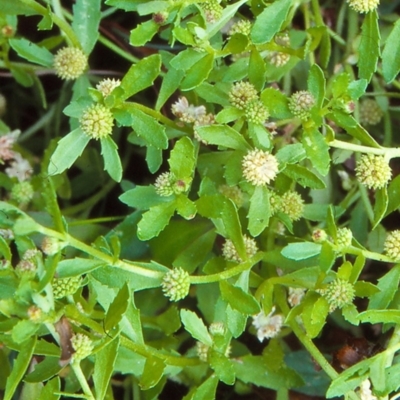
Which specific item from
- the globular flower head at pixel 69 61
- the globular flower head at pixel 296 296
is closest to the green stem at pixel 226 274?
the globular flower head at pixel 296 296

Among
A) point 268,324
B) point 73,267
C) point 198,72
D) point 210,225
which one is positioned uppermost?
point 198,72

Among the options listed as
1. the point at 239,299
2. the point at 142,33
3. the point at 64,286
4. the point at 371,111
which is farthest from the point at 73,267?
the point at 371,111

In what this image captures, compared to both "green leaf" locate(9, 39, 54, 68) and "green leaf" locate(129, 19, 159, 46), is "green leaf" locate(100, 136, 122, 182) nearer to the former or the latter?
"green leaf" locate(129, 19, 159, 46)

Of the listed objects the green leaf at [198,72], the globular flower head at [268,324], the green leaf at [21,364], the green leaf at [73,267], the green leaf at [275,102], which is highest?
the green leaf at [198,72]

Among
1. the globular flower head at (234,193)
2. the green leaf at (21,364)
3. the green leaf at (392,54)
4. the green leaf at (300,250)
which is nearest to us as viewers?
the green leaf at (21,364)

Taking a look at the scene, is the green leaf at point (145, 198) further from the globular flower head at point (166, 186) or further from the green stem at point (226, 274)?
the green stem at point (226, 274)

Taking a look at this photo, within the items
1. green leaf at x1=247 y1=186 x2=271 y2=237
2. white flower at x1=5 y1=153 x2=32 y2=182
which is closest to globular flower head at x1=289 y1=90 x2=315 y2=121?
green leaf at x1=247 y1=186 x2=271 y2=237

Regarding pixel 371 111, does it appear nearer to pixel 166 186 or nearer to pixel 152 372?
pixel 166 186
